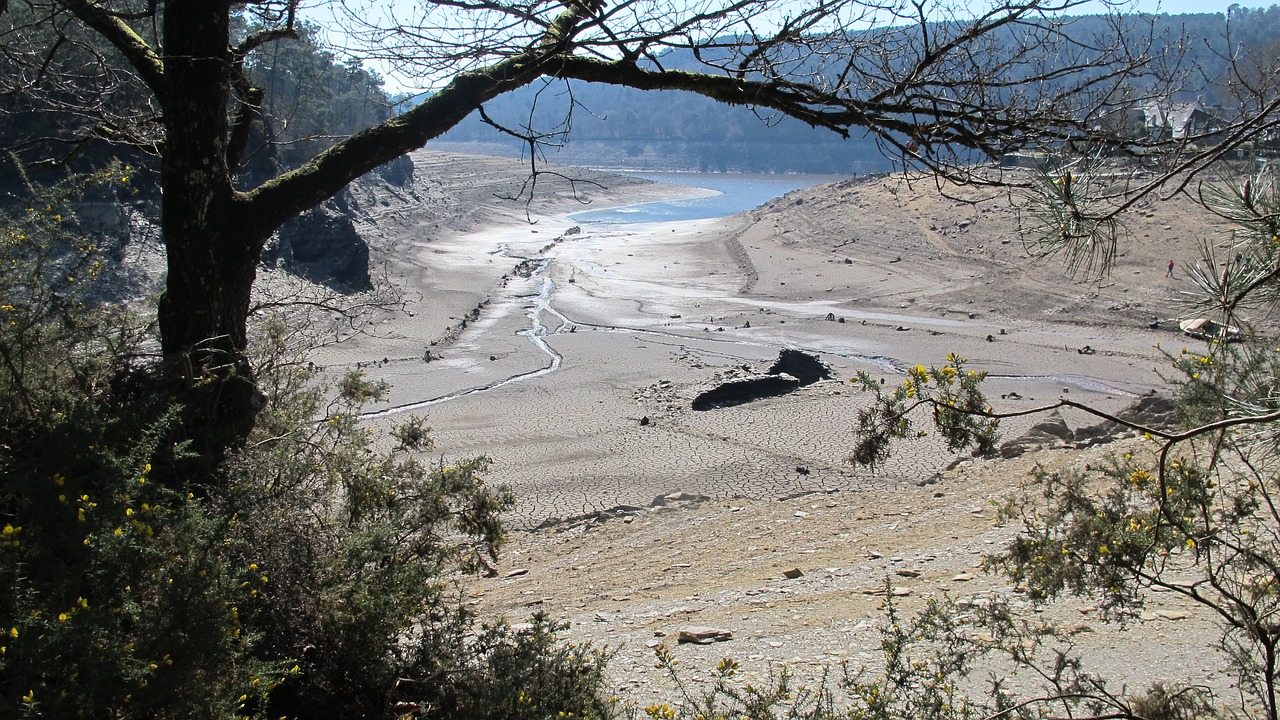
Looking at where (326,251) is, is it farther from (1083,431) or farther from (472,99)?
(472,99)

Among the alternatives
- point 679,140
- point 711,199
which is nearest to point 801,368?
point 711,199

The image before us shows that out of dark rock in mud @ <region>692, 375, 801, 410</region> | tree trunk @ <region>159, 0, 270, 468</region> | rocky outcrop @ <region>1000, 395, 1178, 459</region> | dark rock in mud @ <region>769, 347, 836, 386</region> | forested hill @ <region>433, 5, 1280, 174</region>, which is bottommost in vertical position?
dark rock in mud @ <region>692, 375, 801, 410</region>

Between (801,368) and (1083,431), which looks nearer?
(1083,431)

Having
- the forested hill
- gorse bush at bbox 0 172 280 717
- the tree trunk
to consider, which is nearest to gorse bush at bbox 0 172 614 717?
gorse bush at bbox 0 172 280 717

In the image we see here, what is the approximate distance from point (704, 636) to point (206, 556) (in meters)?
3.24

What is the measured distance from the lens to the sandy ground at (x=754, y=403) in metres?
5.93

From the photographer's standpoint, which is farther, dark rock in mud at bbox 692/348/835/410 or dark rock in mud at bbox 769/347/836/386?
dark rock in mud at bbox 769/347/836/386

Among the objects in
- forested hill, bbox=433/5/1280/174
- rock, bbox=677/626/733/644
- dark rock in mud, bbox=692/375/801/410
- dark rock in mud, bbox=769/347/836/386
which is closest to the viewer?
rock, bbox=677/626/733/644

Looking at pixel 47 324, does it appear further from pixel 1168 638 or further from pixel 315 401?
pixel 1168 638

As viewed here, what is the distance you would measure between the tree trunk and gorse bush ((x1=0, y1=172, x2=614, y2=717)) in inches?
6.5

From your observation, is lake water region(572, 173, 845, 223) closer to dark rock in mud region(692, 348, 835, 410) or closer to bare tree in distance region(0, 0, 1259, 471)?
dark rock in mud region(692, 348, 835, 410)

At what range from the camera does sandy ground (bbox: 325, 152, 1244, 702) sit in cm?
593

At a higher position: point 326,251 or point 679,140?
point 679,140

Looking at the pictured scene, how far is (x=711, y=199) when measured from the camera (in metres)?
57.8
